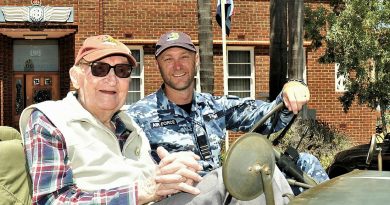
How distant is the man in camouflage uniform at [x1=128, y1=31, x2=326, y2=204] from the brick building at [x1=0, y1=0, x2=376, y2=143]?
1204 centimetres

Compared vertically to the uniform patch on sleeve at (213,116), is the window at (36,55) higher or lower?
higher

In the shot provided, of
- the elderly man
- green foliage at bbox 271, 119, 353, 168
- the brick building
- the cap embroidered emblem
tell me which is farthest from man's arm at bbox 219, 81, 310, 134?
the brick building

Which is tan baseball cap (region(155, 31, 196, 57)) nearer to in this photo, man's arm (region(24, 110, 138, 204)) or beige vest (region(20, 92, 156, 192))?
beige vest (region(20, 92, 156, 192))

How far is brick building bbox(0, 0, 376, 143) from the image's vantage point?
620 inches

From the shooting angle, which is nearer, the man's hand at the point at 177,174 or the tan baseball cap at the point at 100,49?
the man's hand at the point at 177,174

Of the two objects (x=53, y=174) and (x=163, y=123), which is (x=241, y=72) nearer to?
(x=163, y=123)

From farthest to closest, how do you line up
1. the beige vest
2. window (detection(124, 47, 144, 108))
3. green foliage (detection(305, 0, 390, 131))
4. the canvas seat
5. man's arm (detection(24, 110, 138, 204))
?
window (detection(124, 47, 144, 108)) → green foliage (detection(305, 0, 390, 131)) → the canvas seat → the beige vest → man's arm (detection(24, 110, 138, 204))

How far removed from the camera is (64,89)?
656 inches

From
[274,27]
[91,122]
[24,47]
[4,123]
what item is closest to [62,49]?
[24,47]

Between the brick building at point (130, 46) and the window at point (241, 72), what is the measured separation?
30 mm

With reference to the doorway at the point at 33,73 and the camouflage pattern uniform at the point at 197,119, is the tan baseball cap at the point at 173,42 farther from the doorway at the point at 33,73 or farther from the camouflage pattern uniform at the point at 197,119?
the doorway at the point at 33,73

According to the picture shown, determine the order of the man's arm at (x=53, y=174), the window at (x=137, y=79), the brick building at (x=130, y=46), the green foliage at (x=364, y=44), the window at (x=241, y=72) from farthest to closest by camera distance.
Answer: the window at (x=241, y=72) < the window at (x=137, y=79) < the brick building at (x=130, y=46) < the green foliage at (x=364, y=44) < the man's arm at (x=53, y=174)

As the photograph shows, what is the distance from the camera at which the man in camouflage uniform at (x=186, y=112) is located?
3.81 m

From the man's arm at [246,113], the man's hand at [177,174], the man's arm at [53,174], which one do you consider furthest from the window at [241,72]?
the man's hand at [177,174]
